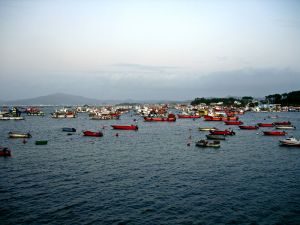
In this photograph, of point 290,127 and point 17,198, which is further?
point 290,127

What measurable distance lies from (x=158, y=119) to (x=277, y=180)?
108 meters

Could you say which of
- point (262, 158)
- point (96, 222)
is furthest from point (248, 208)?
point (262, 158)

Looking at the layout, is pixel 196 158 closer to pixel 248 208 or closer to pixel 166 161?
pixel 166 161

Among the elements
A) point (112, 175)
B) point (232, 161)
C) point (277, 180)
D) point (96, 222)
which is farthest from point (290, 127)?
point (96, 222)

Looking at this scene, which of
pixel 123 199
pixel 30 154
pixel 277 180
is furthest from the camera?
pixel 30 154

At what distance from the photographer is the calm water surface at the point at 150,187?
28.2 metres

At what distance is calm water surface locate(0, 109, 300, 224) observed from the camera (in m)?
Result: 28.2

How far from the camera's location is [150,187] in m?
36.5

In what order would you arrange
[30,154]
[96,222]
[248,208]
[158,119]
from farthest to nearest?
[158,119]
[30,154]
[248,208]
[96,222]

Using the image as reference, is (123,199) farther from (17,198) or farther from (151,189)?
(17,198)

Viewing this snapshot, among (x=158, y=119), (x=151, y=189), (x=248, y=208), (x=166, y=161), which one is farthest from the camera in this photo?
(x=158, y=119)

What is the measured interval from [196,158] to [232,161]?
20.0 feet

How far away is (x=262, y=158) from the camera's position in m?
54.7

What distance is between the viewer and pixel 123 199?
32344 millimetres
